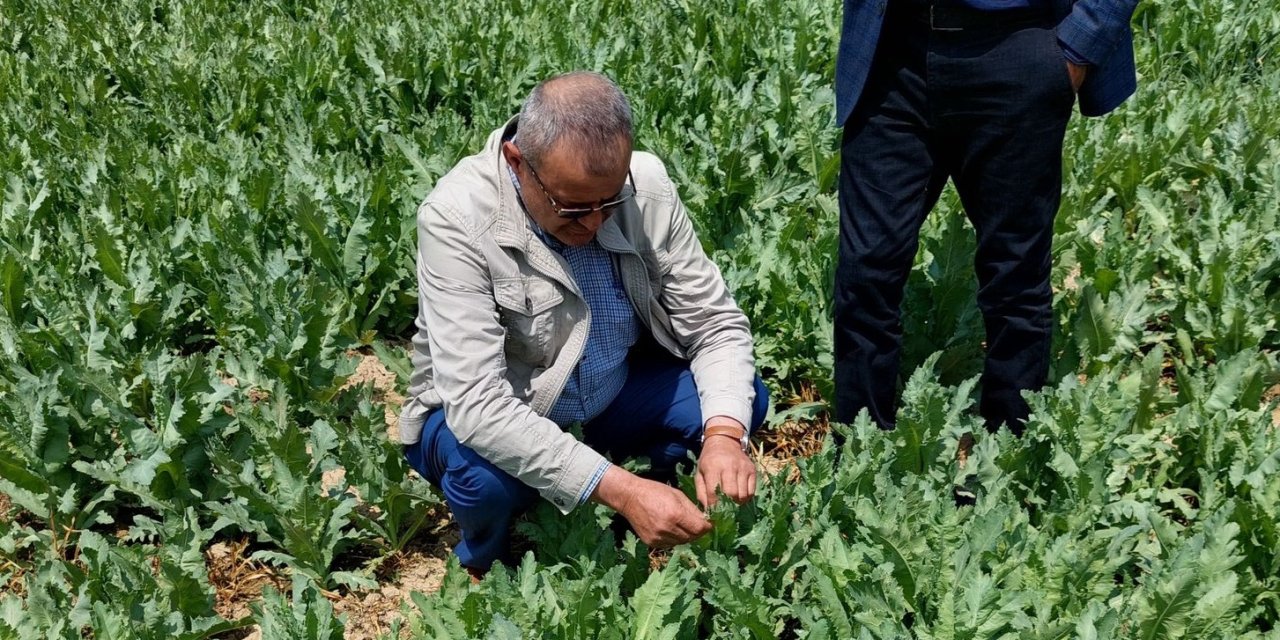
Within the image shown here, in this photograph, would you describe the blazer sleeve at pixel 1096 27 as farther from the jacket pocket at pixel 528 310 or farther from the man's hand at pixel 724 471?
the jacket pocket at pixel 528 310

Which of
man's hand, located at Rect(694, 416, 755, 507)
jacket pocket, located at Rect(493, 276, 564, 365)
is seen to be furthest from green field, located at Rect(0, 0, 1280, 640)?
jacket pocket, located at Rect(493, 276, 564, 365)

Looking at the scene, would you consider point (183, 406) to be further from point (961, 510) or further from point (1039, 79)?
point (1039, 79)

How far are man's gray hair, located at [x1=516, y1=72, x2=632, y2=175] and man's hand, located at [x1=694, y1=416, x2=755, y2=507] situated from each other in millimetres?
708

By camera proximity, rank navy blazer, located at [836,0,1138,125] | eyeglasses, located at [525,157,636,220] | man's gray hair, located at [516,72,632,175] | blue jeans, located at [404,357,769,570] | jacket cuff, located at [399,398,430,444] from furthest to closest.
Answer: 1. jacket cuff, located at [399,398,430,444]
2. blue jeans, located at [404,357,769,570]
3. navy blazer, located at [836,0,1138,125]
4. eyeglasses, located at [525,157,636,220]
5. man's gray hair, located at [516,72,632,175]

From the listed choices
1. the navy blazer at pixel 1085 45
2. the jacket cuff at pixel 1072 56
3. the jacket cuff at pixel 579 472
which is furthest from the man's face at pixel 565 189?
the jacket cuff at pixel 1072 56

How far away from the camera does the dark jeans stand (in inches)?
111

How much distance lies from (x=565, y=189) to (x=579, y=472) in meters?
0.63

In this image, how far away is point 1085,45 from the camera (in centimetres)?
276

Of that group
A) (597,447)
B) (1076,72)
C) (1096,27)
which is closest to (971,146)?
(1076,72)

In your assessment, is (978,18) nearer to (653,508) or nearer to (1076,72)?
(1076,72)

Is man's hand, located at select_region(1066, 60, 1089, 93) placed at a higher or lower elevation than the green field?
higher

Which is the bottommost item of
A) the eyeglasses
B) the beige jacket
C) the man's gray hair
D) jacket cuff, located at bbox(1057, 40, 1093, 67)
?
the beige jacket

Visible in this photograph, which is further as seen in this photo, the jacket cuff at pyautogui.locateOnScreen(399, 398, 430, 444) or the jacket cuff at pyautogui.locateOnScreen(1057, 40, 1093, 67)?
the jacket cuff at pyautogui.locateOnScreen(399, 398, 430, 444)

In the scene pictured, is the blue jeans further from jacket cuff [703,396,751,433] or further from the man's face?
the man's face
